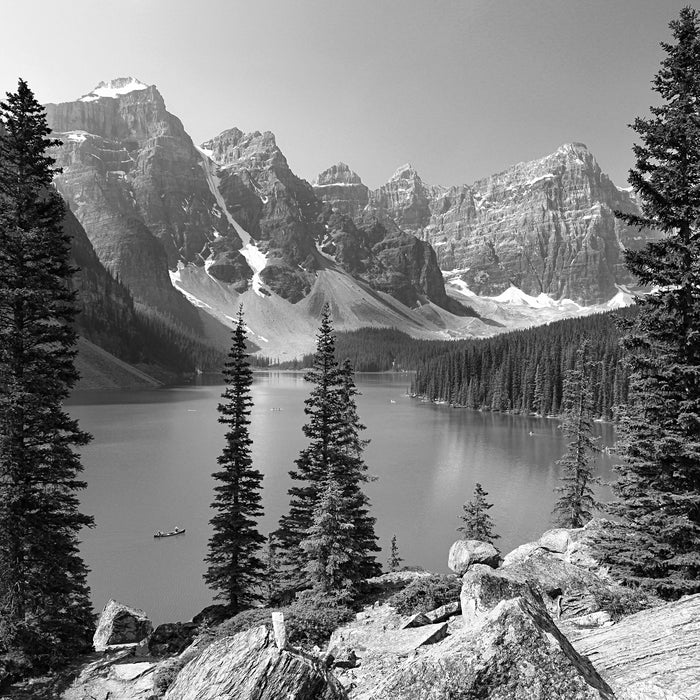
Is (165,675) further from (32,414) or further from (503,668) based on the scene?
(503,668)

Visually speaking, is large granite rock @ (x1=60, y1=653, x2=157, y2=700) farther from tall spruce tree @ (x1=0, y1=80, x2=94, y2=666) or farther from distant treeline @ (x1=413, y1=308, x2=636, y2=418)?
distant treeline @ (x1=413, y1=308, x2=636, y2=418)

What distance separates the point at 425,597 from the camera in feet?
49.6

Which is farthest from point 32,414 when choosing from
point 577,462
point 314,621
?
point 577,462

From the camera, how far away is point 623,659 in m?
7.22

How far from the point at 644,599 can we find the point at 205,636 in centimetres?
1211

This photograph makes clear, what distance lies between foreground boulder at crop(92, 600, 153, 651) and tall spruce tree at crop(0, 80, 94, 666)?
2.85m

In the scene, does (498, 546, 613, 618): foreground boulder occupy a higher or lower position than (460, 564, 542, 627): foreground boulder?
lower

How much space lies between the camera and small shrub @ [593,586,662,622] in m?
10.6

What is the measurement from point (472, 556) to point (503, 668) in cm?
1904

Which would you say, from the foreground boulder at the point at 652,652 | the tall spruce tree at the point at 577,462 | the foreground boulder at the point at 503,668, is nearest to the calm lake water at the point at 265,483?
the tall spruce tree at the point at 577,462

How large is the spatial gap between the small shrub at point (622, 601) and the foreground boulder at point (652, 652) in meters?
1.04

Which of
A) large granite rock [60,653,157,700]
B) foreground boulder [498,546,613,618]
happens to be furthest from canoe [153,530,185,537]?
foreground boulder [498,546,613,618]

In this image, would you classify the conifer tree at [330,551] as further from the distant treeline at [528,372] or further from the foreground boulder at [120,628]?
Answer: the distant treeline at [528,372]

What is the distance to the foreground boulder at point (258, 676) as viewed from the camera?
611 cm
